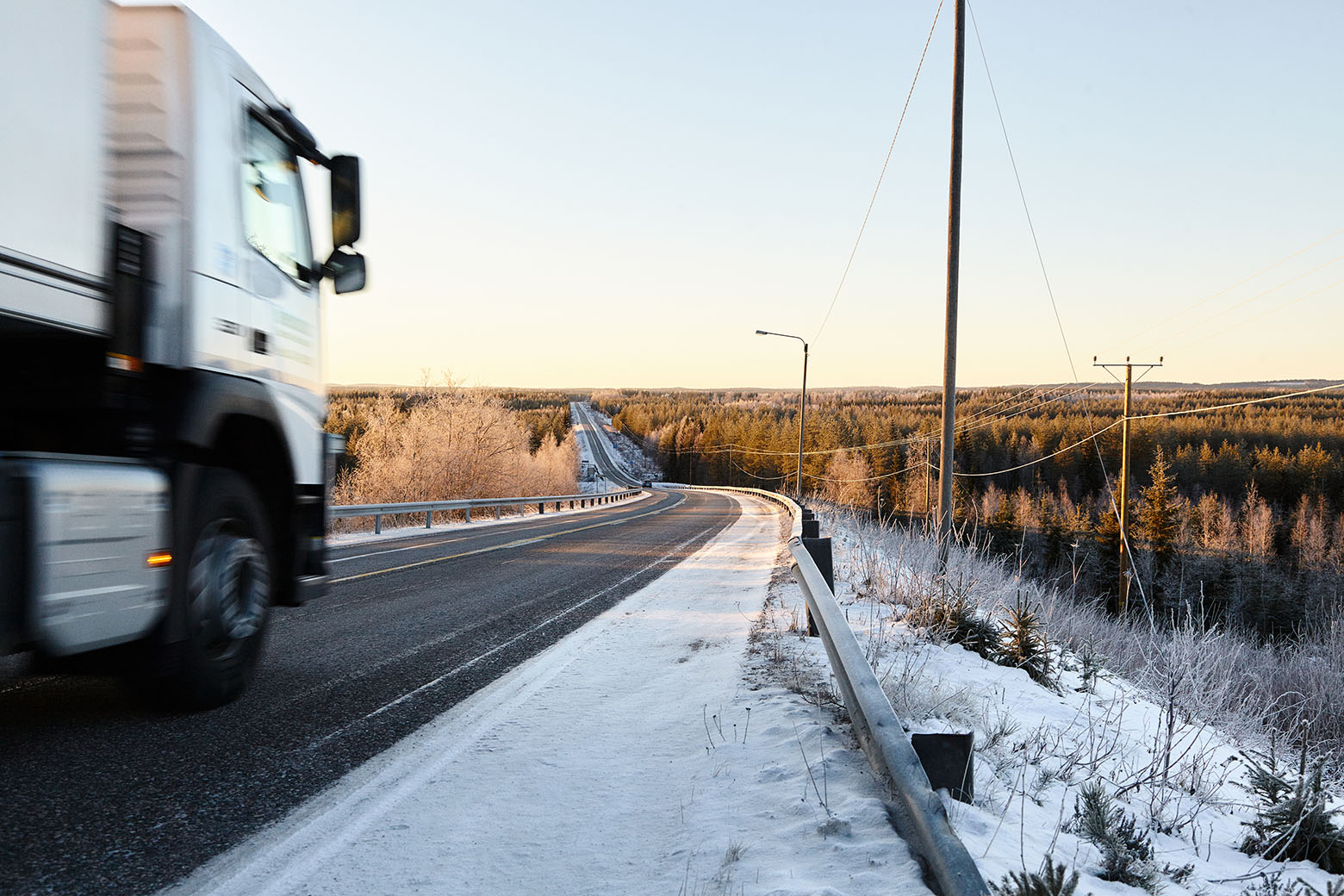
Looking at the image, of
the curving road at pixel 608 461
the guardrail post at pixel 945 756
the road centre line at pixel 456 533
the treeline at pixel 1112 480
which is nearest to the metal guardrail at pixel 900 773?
the guardrail post at pixel 945 756

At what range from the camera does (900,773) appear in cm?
282

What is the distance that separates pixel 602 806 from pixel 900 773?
51.4 inches

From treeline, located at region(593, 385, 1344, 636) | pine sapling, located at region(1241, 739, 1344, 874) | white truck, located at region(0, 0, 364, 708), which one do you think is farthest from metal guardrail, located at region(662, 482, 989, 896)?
treeline, located at region(593, 385, 1344, 636)

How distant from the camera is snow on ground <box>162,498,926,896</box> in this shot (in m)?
2.69

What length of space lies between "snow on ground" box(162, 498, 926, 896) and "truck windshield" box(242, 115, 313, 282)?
118 inches

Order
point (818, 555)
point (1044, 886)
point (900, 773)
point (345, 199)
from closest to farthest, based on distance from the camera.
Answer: point (1044, 886)
point (900, 773)
point (345, 199)
point (818, 555)

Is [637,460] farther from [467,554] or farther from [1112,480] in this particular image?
[467,554]

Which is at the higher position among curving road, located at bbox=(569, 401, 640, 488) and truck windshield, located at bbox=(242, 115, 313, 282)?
truck windshield, located at bbox=(242, 115, 313, 282)

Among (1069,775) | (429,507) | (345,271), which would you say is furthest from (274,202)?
(429,507)

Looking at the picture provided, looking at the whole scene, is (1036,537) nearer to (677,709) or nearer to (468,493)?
(468,493)

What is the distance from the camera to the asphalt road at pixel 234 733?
2.80 m

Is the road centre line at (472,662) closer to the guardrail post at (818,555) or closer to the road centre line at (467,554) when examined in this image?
the guardrail post at (818,555)

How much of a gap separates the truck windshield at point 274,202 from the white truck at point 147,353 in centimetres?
2

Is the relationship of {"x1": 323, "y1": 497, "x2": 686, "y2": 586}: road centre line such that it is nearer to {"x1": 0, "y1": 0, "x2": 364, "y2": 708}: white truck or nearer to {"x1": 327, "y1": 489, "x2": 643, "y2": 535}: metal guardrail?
{"x1": 327, "y1": 489, "x2": 643, "y2": 535}: metal guardrail
